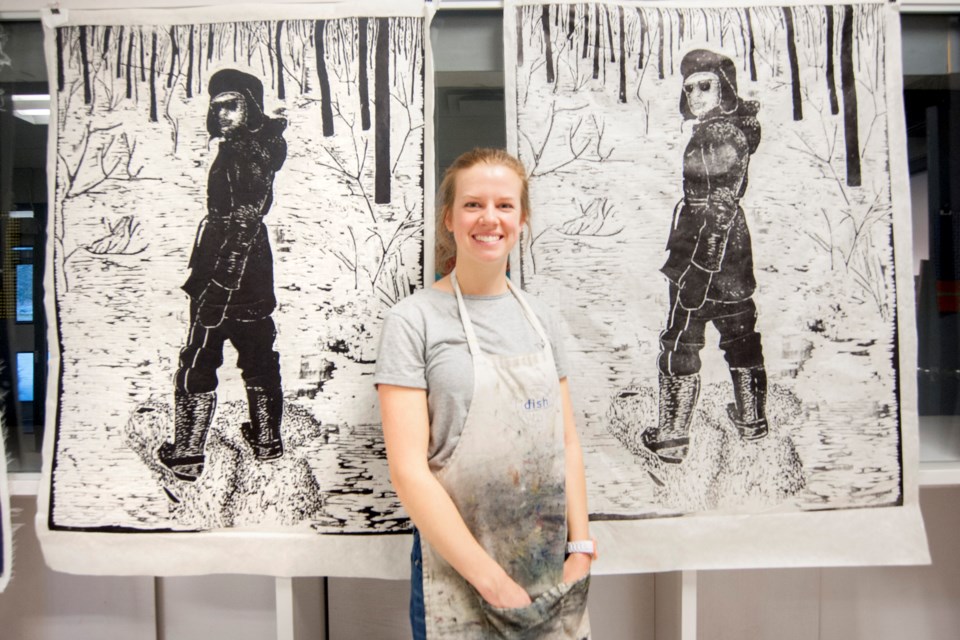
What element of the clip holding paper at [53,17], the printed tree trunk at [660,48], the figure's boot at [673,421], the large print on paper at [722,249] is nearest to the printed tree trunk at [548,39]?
the large print on paper at [722,249]

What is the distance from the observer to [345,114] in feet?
3.89

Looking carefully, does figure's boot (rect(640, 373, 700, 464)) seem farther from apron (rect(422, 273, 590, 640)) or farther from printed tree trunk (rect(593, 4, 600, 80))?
printed tree trunk (rect(593, 4, 600, 80))

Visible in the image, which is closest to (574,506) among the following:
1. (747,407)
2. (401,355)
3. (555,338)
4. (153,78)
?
(555,338)

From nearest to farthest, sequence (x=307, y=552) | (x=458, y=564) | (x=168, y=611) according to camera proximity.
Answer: (x=458, y=564) < (x=307, y=552) < (x=168, y=611)

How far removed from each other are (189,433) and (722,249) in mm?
1207

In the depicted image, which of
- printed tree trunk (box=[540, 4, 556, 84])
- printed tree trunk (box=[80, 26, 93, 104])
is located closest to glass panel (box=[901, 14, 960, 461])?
printed tree trunk (box=[540, 4, 556, 84])

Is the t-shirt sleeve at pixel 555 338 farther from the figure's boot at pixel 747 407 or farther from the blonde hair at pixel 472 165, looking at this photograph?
the figure's boot at pixel 747 407

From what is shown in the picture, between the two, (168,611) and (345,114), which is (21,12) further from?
(168,611)

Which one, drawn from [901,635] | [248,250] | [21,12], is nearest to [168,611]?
[248,250]

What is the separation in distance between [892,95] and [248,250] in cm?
144

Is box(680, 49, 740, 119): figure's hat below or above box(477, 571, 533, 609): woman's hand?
above

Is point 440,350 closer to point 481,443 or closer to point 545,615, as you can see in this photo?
point 481,443

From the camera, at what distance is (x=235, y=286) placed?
1.19 m

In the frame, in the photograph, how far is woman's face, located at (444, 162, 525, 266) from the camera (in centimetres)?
88
